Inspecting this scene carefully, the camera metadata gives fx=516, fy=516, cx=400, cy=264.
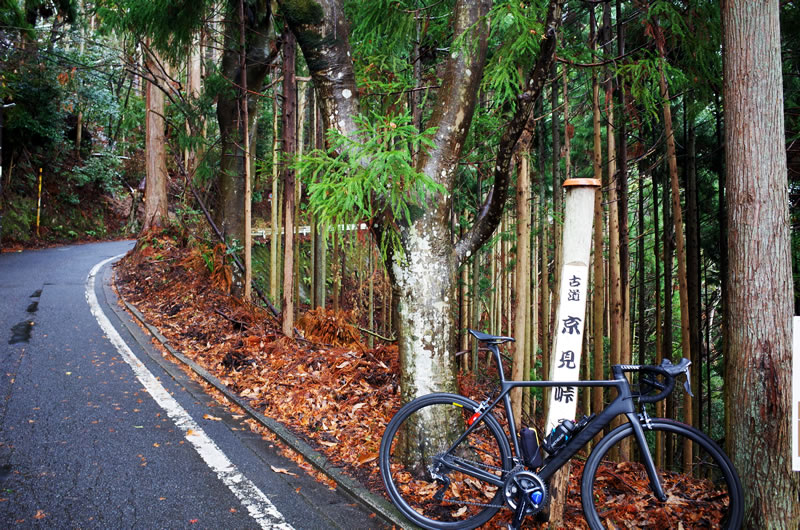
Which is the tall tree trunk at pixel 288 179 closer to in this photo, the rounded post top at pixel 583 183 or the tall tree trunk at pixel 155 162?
the rounded post top at pixel 583 183

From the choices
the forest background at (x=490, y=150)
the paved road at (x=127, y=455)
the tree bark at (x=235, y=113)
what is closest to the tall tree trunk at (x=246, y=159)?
the forest background at (x=490, y=150)

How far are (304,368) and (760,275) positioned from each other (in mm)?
4843

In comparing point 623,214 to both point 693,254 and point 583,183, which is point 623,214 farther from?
point 583,183

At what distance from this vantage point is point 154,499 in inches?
135

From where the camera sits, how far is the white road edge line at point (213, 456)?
10.9ft

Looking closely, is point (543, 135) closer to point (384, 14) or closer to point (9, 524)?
point (384, 14)

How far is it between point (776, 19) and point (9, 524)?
5368mm

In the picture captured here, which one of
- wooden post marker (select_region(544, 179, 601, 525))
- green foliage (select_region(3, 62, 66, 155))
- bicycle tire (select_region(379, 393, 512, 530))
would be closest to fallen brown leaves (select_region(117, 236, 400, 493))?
bicycle tire (select_region(379, 393, 512, 530))

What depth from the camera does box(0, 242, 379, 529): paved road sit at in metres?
3.27

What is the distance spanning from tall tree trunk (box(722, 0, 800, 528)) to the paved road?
2.35 m

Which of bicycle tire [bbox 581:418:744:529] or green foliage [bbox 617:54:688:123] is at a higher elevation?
green foliage [bbox 617:54:688:123]

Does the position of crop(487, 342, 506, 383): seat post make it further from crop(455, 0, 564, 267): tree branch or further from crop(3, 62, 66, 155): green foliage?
crop(3, 62, 66, 155): green foliage

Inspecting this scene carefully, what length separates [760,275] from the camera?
292cm

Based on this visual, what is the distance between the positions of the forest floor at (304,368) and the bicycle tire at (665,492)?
88 mm
